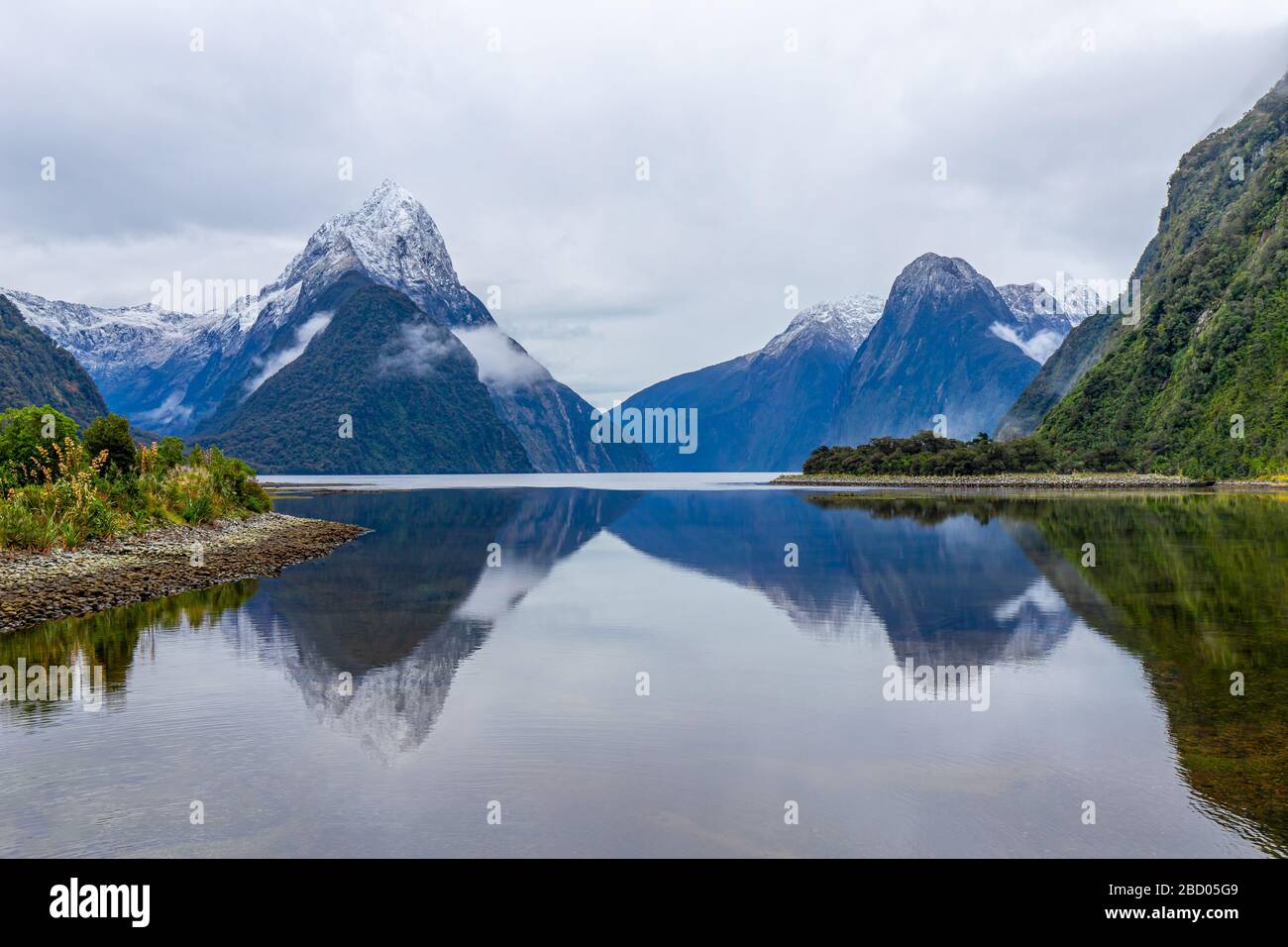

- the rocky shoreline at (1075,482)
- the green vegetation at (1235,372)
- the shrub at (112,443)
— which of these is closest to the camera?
the shrub at (112,443)

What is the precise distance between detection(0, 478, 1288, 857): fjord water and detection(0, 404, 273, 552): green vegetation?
8532mm

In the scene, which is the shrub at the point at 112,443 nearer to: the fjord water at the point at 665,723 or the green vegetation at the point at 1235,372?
the fjord water at the point at 665,723

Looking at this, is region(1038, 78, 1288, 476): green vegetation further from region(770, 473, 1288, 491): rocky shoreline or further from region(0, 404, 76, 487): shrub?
region(0, 404, 76, 487): shrub

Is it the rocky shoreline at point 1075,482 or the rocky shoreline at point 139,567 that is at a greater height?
the rocky shoreline at point 1075,482

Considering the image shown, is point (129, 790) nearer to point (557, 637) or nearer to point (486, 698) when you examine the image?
point (486, 698)

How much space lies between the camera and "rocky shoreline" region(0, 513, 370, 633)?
1160 inches

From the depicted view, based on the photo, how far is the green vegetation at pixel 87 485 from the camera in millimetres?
38219

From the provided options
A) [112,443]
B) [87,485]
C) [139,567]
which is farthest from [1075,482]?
[139,567]

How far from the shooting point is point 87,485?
1684 inches

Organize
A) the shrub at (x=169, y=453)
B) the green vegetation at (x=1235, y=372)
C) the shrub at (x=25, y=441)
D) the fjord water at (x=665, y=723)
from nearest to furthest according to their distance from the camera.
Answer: the fjord water at (x=665, y=723) → the shrub at (x=25, y=441) → the shrub at (x=169, y=453) → the green vegetation at (x=1235, y=372)

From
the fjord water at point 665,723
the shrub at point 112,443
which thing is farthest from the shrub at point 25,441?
the fjord water at point 665,723

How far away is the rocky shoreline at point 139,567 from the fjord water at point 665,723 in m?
1.74

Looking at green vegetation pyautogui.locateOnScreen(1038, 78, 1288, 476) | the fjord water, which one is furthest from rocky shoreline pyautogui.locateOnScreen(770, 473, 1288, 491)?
the fjord water
